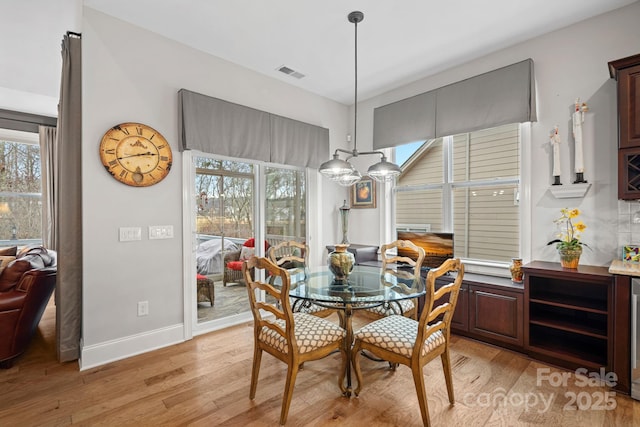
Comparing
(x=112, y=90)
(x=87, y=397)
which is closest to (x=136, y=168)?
(x=112, y=90)

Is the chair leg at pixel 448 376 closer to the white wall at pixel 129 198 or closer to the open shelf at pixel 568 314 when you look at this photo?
the open shelf at pixel 568 314

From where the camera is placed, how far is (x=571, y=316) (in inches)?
107

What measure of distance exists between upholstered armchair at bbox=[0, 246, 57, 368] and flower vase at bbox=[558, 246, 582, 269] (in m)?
4.45

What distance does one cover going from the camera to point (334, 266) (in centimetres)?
255

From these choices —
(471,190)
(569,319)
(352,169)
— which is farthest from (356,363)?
(471,190)

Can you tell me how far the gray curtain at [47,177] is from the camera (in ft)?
15.9

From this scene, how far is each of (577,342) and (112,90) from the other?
456cm

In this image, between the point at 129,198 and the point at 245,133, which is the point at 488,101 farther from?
the point at 129,198

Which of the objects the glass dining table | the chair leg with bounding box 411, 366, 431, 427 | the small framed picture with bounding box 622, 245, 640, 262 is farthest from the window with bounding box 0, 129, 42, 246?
the small framed picture with bounding box 622, 245, 640, 262

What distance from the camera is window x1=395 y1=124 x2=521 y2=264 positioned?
3316mm

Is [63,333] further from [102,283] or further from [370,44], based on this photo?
[370,44]

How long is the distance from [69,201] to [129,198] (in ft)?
1.43

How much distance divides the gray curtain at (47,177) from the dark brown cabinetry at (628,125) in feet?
22.5

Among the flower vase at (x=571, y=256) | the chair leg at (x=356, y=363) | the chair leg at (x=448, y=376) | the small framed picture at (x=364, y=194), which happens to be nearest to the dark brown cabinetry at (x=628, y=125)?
the flower vase at (x=571, y=256)
